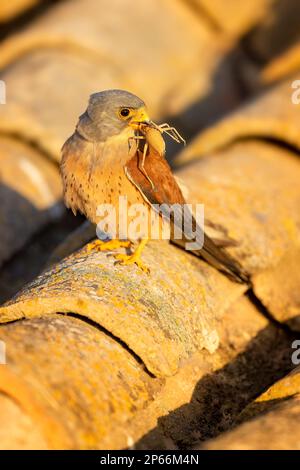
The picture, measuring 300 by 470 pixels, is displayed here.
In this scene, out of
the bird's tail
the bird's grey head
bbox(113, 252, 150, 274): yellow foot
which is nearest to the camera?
bbox(113, 252, 150, 274): yellow foot

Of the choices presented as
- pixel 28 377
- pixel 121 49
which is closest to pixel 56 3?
pixel 121 49

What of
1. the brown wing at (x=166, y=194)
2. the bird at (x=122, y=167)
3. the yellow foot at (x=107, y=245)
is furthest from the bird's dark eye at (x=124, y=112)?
the yellow foot at (x=107, y=245)

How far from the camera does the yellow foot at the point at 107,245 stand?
11.7ft

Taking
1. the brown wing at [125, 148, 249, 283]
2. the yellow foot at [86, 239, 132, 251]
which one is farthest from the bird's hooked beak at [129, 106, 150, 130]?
the yellow foot at [86, 239, 132, 251]

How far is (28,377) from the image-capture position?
7.32 feet

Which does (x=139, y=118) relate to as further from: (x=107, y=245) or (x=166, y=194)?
(x=107, y=245)

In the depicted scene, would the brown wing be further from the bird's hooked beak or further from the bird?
the bird's hooked beak

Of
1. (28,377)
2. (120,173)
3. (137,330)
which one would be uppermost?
(120,173)

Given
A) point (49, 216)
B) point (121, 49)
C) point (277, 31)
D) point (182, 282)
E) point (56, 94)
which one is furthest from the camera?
point (277, 31)

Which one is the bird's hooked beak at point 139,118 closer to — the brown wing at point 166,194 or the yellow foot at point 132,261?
the brown wing at point 166,194

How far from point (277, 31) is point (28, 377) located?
20.2 ft

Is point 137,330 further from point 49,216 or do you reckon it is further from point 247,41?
point 247,41

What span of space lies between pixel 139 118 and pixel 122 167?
241 mm

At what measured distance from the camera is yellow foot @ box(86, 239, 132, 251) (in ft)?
11.7
